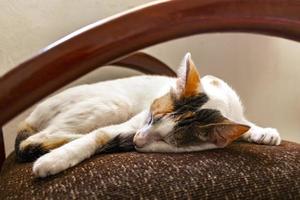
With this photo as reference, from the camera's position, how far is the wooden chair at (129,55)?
0.57 m

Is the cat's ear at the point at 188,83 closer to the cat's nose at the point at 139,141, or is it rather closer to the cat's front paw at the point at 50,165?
the cat's nose at the point at 139,141

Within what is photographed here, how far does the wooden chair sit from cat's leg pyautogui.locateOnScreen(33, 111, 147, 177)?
17 millimetres

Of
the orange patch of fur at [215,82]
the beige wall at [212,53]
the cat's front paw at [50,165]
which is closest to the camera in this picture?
the cat's front paw at [50,165]

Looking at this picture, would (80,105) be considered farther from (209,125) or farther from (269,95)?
(269,95)

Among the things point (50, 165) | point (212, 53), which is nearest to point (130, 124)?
point (50, 165)

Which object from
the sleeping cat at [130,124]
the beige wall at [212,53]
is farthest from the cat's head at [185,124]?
the beige wall at [212,53]

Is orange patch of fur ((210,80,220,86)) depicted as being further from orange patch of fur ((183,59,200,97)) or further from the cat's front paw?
the cat's front paw

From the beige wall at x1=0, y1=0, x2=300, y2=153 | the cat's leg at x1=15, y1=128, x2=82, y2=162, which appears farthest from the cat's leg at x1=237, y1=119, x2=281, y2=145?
the beige wall at x1=0, y1=0, x2=300, y2=153

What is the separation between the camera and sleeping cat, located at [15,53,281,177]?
0.80 m

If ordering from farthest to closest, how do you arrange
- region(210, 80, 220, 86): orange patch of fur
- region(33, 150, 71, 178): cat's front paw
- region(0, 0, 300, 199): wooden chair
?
region(210, 80, 220, 86): orange patch of fur < region(33, 150, 71, 178): cat's front paw < region(0, 0, 300, 199): wooden chair

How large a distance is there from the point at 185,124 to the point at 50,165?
31cm

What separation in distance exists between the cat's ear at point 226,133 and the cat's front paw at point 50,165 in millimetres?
284

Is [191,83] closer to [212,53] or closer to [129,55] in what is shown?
[129,55]

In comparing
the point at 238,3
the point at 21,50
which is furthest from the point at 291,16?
the point at 21,50
